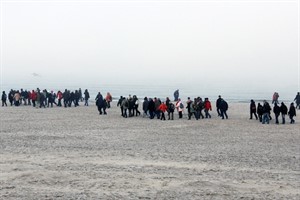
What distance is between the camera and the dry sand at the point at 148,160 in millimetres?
13352

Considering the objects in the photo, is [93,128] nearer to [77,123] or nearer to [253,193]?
[77,123]

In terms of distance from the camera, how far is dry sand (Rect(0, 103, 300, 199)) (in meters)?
13.4

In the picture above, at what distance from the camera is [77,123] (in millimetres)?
28797

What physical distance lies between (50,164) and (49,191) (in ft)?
11.2

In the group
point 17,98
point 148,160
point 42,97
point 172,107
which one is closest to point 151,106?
point 172,107

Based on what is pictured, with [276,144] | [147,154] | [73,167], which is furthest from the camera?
[276,144]

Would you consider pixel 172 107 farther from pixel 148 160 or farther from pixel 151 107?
pixel 148 160

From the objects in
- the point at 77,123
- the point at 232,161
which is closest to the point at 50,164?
the point at 232,161

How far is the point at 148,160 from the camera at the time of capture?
57.2 feet

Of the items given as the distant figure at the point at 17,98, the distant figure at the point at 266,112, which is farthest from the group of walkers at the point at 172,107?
the distant figure at the point at 17,98

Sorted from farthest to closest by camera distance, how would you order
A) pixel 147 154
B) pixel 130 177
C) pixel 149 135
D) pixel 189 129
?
pixel 189 129
pixel 149 135
pixel 147 154
pixel 130 177

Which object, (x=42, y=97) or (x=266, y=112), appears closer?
(x=266, y=112)

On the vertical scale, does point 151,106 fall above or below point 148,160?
above

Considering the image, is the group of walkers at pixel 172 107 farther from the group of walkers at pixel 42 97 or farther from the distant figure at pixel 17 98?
the distant figure at pixel 17 98
